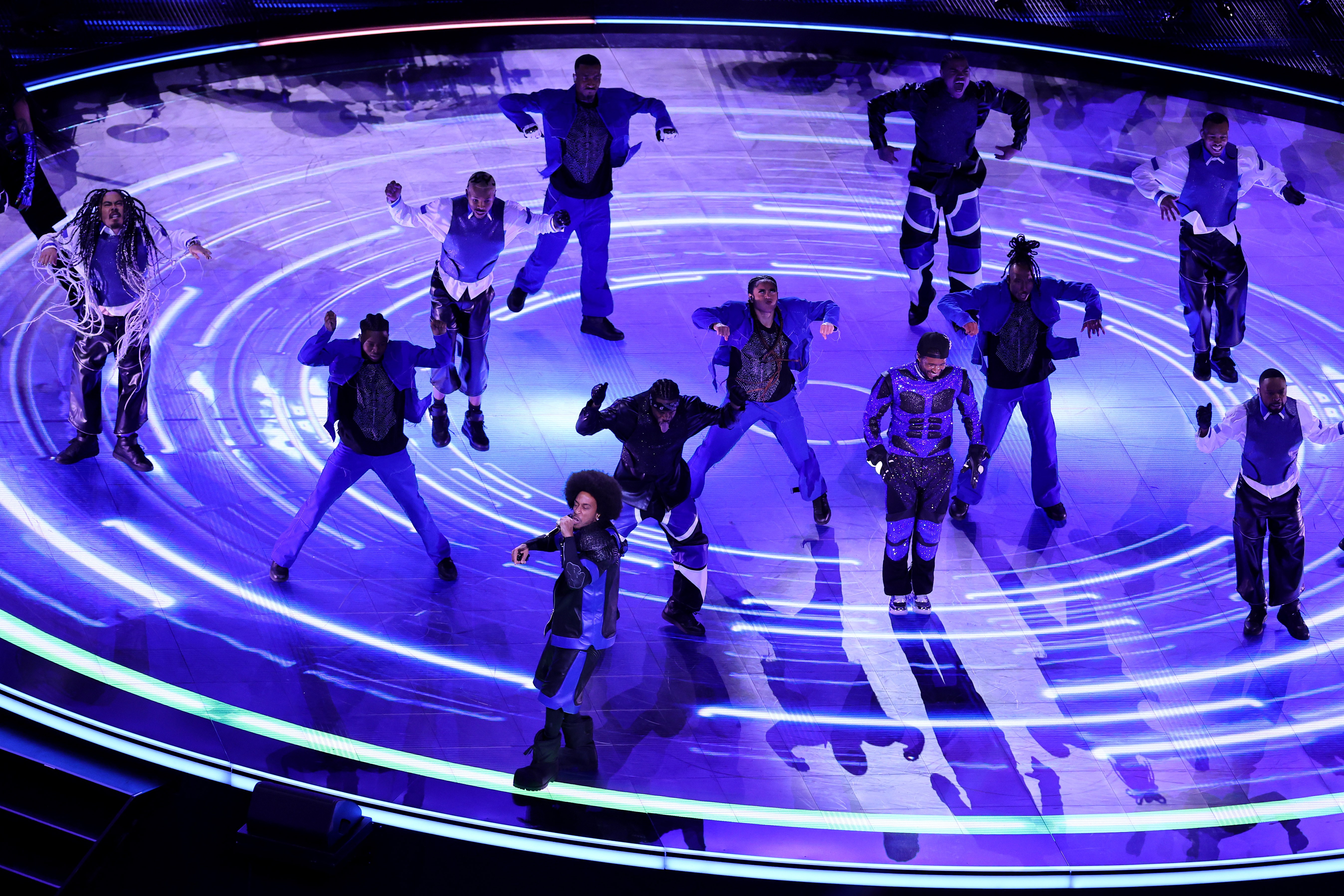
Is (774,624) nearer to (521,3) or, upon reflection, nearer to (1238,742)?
(1238,742)

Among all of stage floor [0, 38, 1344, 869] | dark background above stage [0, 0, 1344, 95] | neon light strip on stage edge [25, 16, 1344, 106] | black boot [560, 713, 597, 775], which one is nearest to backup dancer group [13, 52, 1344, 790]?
black boot [560, 713, 597, 775]

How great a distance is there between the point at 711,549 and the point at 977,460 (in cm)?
153

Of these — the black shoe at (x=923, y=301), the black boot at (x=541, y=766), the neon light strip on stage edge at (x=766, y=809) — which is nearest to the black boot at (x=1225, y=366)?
the black shoe at (x=923, y=301)

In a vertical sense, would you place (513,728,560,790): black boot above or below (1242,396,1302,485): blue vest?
below

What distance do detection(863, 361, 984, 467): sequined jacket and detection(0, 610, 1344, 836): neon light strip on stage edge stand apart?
1.78 meters

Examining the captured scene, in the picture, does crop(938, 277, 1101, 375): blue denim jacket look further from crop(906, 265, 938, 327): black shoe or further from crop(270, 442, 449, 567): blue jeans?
crop(270, 442, 449, 567): blue jeans

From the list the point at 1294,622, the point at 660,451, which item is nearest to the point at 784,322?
the point at 660,451

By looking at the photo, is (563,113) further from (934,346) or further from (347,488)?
(934,346)

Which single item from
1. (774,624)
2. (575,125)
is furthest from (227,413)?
(774,624)

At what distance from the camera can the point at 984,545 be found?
8.99m

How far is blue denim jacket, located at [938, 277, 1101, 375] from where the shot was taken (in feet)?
28.1

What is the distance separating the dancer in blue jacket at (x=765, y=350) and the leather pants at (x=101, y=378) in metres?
3.14

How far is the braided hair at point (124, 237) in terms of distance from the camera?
28.7 feet

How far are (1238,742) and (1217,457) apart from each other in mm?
2580
